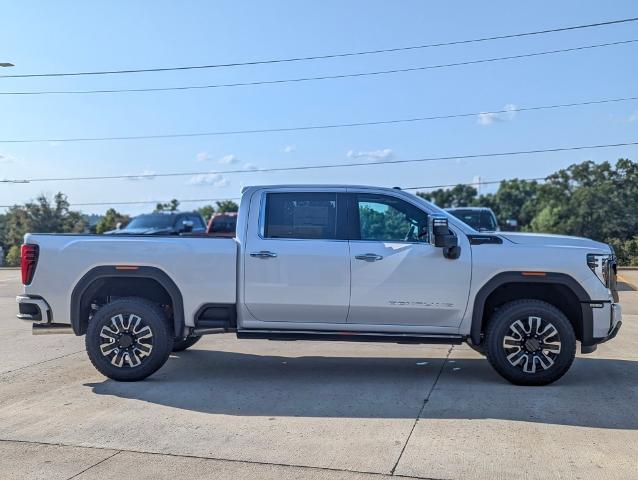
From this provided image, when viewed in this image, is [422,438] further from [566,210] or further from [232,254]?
[566,210]

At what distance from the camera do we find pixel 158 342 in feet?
22.6

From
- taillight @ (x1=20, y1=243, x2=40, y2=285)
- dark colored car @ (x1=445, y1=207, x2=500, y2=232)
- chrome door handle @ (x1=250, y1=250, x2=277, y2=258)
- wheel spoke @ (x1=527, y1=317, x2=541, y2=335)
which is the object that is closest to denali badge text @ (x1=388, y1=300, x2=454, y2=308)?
wheel spoke @ (x1=527, y1=317, x2=541, y2=335)

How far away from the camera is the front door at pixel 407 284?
6695mm

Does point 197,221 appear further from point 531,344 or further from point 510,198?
point 510,198

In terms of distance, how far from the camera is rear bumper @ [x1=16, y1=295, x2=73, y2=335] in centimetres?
696

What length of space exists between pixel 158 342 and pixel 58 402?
43.1 inches

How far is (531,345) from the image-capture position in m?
6.61

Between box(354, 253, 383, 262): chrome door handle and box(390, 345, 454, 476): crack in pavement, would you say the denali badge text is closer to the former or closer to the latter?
box(354, 253, 383, 262): chrome door handle

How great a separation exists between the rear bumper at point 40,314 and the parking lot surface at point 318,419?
0.58 meters

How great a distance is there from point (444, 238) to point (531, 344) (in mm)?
1349

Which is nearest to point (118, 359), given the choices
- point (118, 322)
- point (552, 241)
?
point (118, 322)

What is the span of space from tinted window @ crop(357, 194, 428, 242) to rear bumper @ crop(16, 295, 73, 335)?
330 cm

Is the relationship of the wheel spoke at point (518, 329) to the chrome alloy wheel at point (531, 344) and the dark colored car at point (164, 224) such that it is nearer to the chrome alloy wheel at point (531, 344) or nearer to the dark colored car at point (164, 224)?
the chrome alloy wheel at point (531, 344)

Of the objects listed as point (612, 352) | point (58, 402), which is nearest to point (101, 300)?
point (58, 402)
